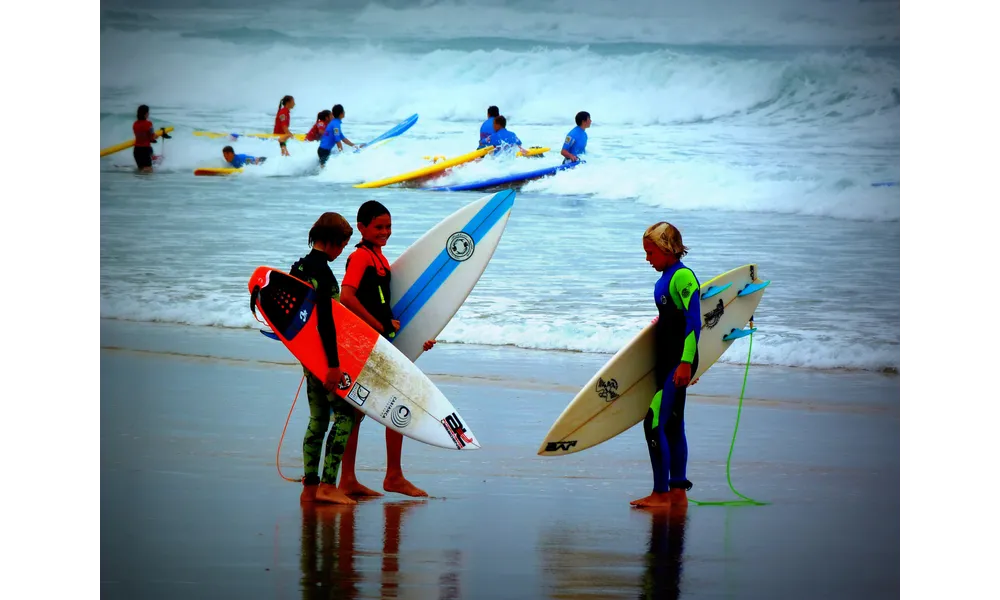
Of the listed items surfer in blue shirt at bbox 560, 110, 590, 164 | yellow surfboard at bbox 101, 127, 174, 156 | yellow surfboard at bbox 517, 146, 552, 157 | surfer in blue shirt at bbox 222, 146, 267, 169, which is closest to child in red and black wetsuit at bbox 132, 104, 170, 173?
yellow surfboard at bbox 101, 127, 174, 156

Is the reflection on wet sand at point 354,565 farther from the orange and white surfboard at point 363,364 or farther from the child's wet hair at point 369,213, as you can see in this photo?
the child's wet hair at point 369,213

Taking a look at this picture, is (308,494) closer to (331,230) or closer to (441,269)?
(331,230)

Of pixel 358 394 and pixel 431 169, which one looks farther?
pixel 431 169

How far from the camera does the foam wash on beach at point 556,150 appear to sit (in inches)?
316

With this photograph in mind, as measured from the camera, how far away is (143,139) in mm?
10430

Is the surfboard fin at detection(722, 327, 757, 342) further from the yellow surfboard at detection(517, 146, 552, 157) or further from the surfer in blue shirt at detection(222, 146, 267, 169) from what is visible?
the surfer in blue shirt at detection(222, 146, 267, 169)

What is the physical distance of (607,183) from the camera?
38.0 ft

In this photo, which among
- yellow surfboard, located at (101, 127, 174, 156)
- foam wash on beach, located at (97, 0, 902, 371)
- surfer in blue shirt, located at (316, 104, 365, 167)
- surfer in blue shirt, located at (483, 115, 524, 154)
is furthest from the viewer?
surfer in blue shirt, located at (316, 104, 365, 167)

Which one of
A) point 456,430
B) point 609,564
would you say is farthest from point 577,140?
point 609,564

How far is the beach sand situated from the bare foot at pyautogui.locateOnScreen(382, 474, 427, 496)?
30 mm

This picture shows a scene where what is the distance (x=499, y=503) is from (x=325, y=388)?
0.71 metres

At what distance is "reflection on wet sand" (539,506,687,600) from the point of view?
324 cm
